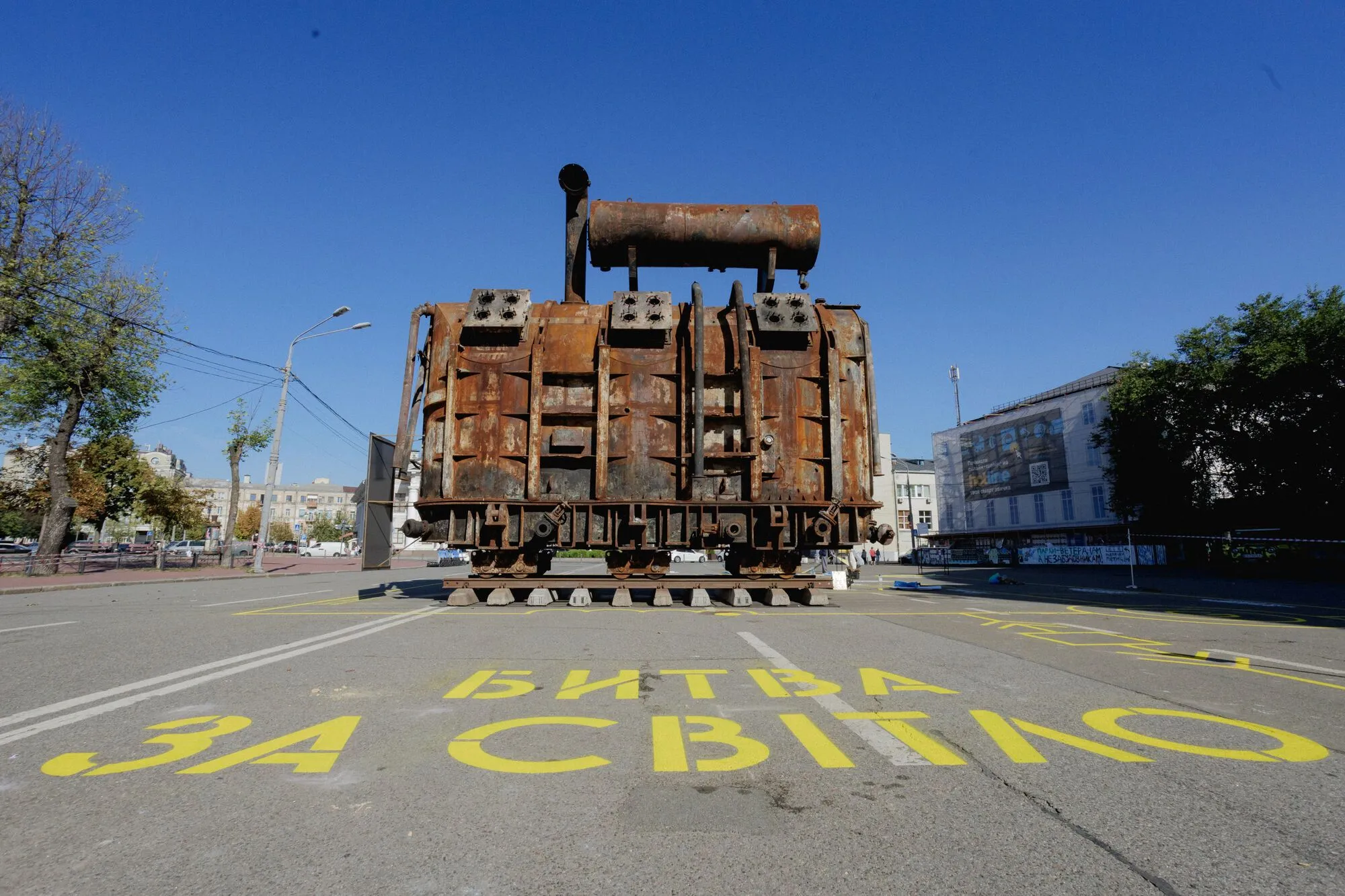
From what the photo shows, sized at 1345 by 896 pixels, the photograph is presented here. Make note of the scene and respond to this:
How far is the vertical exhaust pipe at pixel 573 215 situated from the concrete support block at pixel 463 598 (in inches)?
228

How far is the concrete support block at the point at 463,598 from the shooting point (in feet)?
35.7

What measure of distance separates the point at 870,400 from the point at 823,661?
6.90 m

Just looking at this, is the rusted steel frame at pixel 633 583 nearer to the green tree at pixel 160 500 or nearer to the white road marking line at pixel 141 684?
the white road marking line at pixel 141 684

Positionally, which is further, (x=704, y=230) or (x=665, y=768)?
(x=704, y=230)

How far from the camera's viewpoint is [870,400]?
11.8 meters

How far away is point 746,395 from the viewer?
35.3 feet

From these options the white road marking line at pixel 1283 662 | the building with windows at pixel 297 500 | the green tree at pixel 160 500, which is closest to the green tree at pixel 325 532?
the building with windows at pixel 297 500

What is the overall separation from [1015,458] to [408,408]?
5418 cm

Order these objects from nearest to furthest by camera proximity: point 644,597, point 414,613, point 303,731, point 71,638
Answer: point 303,731, point 71,638, point 414,613, point 644,597

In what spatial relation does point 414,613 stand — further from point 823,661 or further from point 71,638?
point 823,661

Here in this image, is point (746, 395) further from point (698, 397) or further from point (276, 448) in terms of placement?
point (276, 448)

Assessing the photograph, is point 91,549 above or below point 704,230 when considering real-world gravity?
below

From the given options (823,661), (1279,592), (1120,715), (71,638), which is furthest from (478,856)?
(1279,592)

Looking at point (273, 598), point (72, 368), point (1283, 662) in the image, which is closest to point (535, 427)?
point (273, 598)
